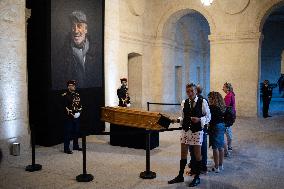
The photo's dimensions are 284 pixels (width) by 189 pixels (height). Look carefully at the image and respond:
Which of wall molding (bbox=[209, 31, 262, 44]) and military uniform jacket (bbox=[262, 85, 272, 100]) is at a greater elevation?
wall molding (bbox=[209, 31, 262, 44])

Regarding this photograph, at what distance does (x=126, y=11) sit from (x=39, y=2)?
236 inches

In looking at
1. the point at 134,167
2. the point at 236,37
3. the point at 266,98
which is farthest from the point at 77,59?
the point at 266,98

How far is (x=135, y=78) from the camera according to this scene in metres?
15.9

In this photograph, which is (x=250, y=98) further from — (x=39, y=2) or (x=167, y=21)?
(x=39, y=2)

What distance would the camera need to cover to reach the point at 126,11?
14.2 m

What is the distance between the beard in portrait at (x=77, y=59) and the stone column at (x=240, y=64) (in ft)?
21.6

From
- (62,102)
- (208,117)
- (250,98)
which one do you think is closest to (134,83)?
(250,98)

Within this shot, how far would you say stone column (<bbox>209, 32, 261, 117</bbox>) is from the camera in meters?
14.2

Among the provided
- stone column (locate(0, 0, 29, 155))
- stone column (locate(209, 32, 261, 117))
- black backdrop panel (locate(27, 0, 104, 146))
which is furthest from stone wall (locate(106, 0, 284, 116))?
stone column (locate(0, 0, 29, 155))

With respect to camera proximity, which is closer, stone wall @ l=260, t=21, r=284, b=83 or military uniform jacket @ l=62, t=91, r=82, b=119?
military uniform jacket @ l=62, t=91, r=82, b=119

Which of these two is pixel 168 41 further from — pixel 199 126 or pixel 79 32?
pixel 199 126

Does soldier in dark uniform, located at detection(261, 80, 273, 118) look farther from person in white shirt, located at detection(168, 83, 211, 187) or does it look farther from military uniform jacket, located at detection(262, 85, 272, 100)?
person in white shirt, located at detection(168, 83, 211, 187)

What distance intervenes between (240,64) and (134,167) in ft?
30.4

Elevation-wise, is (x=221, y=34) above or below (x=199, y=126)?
above
